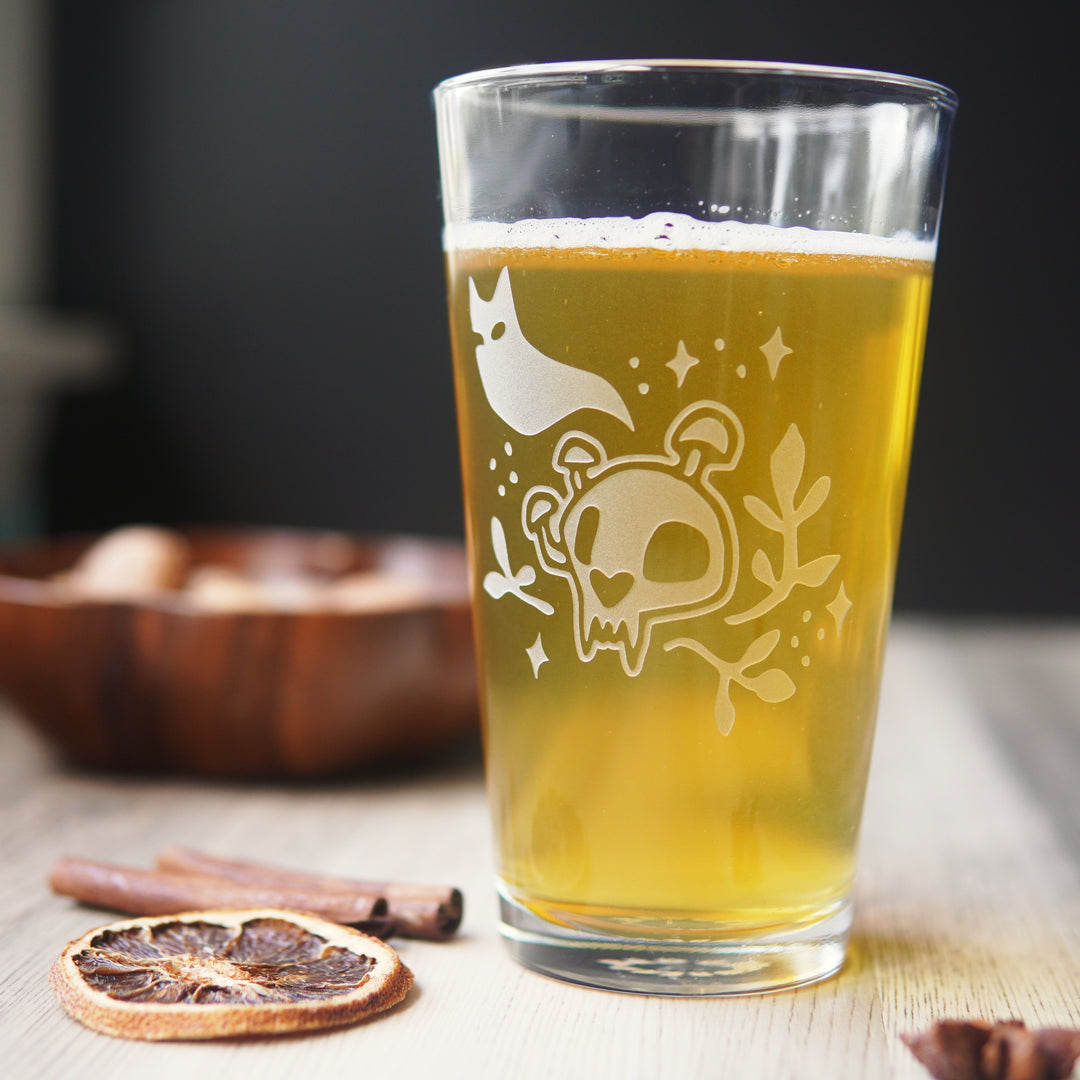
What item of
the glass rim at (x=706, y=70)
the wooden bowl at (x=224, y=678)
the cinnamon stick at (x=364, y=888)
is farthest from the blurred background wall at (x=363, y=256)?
the glass rim at (x=706, y=70)

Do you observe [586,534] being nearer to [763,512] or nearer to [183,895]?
[763,512]

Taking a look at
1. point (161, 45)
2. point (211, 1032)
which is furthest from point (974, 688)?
point (161, 45)

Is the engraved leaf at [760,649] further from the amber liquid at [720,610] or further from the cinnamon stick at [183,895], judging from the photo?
the cinnamon stick at [183,895]

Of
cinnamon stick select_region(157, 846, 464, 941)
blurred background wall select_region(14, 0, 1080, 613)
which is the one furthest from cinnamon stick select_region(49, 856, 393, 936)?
blurred background wall select_region(14, 0, 1080, 613)

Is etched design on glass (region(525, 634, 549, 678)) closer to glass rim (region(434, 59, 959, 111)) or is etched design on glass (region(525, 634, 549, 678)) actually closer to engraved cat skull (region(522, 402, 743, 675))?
engraved cat skull (region(522, 402, 743, 675))

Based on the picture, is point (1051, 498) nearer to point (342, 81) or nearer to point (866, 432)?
point (342, 81)
